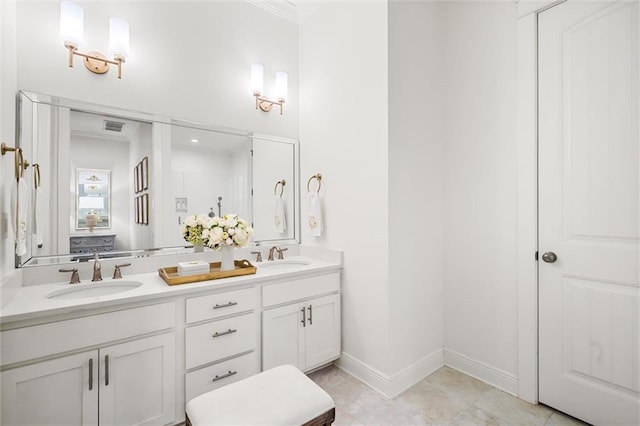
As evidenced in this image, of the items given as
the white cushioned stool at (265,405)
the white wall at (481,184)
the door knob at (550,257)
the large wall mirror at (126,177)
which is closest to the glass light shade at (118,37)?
the large wall mirror at (126,177)

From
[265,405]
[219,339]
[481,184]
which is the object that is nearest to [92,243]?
[219,339]

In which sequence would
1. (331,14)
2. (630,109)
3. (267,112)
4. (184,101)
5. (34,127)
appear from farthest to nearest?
(267,112), (331,14), (184,101), (34,127), (630,109)

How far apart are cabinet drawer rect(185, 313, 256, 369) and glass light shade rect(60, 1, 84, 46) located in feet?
5.61

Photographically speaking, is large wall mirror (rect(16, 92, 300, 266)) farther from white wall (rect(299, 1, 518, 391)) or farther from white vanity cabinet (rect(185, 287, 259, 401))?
white wall (rect(299, 1, 518, 391))

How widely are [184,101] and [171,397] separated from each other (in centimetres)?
184

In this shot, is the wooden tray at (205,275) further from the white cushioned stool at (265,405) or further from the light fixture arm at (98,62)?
the light fixture arm at (98,62)

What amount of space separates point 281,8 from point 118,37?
1.35 metres

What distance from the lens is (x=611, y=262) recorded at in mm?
1562

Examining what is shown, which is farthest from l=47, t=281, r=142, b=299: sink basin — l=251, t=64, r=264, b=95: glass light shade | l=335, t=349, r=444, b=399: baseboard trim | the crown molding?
the crown molding

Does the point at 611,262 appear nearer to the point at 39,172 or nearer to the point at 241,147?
the point at 241,147

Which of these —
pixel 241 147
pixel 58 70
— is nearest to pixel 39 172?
pixel 58 70

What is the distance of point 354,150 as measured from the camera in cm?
215

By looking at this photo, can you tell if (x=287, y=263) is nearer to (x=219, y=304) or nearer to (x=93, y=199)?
(x=219, y=304)

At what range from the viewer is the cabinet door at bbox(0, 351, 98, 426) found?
1.19 m
